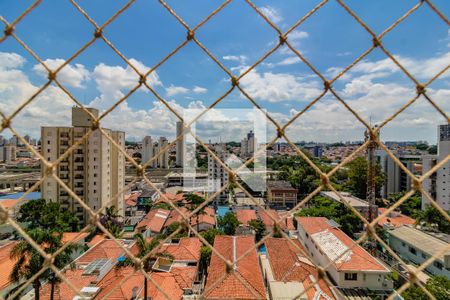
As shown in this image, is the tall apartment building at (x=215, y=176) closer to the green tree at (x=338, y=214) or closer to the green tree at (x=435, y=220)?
the green tree at (x=338, y=214)

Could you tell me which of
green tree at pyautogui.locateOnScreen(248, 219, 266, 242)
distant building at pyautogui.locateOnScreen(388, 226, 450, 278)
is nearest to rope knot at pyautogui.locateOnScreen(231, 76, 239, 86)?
distant building at pyautogui.locateOnScreen(388, 226, 450, 278)

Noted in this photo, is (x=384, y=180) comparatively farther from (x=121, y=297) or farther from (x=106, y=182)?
(x=121, y=297)

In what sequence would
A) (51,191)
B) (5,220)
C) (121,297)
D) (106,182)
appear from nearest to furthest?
(5,220) → (121,297) → (51,191) → (106,182)

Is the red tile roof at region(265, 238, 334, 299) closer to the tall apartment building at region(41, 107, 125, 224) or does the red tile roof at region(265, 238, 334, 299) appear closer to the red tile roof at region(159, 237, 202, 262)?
the red tile roof at region(159, 237, 202, 262)

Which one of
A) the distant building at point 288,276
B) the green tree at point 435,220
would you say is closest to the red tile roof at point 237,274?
the distant building at point 288,276

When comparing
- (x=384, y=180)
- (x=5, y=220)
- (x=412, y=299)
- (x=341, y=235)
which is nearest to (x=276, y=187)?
(x=384, y=180)

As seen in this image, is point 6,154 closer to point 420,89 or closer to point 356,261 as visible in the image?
point 356,261
